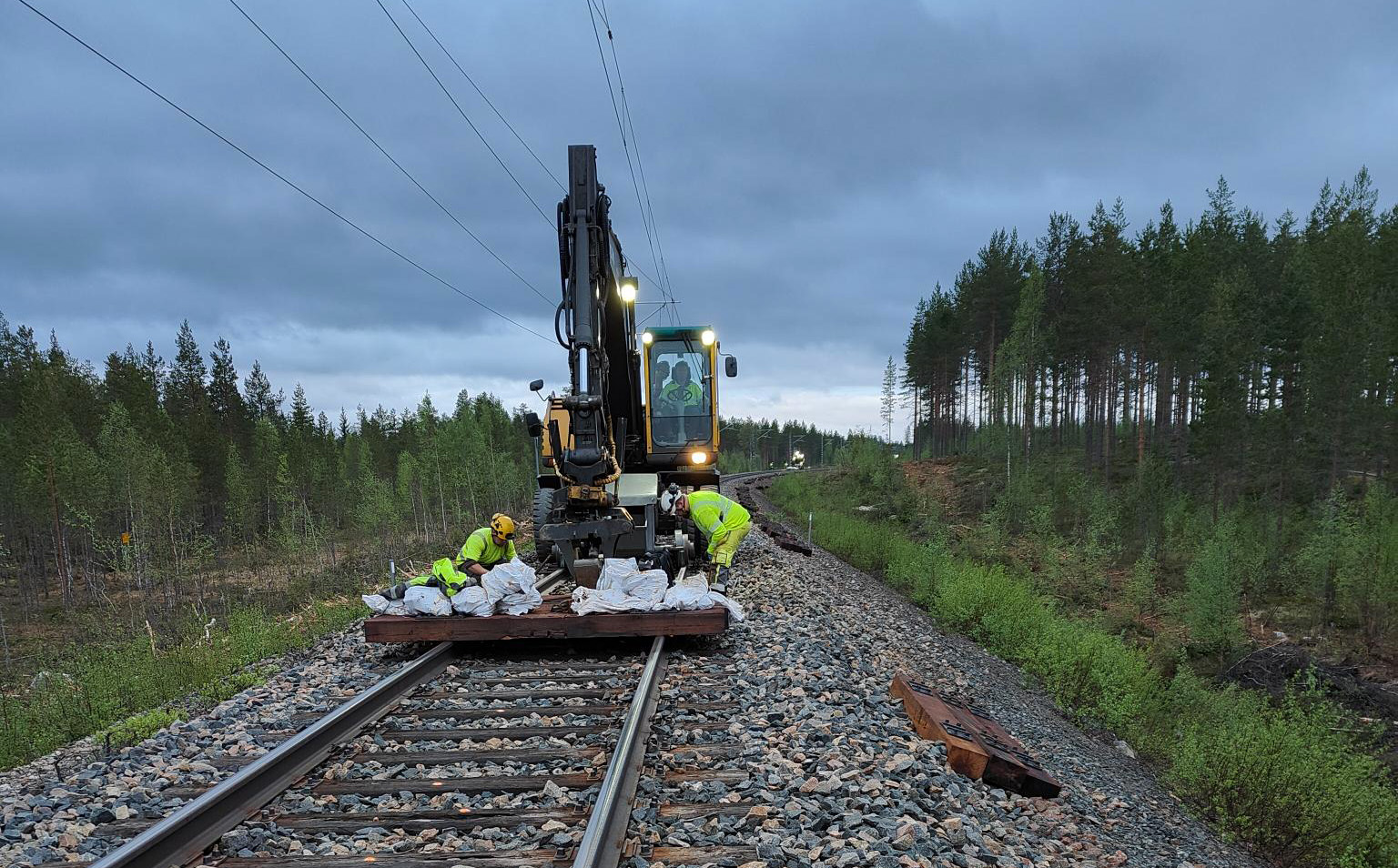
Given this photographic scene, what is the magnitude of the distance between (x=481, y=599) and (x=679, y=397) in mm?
5993

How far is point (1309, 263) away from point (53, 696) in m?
39.6

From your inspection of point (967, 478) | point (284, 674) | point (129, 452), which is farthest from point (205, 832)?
point (967, 478)

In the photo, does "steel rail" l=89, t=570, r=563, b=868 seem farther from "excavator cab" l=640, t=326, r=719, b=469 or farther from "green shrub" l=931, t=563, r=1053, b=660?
"green shrub" l=931, t=563, r=1053, b=660

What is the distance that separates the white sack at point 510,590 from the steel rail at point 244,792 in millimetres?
1698

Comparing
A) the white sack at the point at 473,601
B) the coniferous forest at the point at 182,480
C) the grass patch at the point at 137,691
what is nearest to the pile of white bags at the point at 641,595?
the white sack at the point at 473,601

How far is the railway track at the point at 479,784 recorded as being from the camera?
3219mm

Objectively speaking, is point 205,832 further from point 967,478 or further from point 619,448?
point 967,478

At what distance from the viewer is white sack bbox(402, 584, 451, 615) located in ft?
22.8

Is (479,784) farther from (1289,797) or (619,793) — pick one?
(1289,797)

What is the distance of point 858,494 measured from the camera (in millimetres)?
37812

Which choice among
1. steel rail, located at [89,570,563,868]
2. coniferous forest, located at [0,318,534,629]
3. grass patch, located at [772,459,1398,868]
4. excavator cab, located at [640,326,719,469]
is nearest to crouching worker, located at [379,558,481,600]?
steel rail, located at [89,570,563,868]

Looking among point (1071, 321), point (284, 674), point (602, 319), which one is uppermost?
point (1071, 321)

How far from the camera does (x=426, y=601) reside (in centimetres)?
698

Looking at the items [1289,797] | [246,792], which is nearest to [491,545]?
[246,792]
